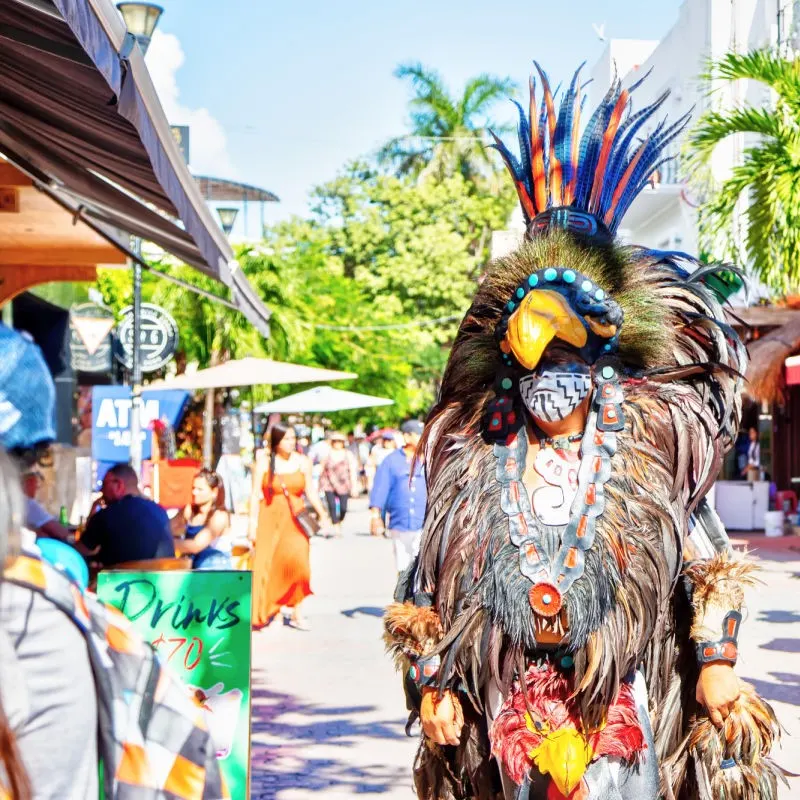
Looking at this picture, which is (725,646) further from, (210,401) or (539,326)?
(210,401)

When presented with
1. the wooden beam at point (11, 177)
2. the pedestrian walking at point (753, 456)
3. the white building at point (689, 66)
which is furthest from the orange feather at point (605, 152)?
the pedestrian walking at point (753, 456)

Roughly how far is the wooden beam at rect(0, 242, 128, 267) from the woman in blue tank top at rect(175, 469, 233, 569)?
2.06 meters

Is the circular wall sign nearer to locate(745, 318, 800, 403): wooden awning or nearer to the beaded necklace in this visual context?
locate(745, 318, 800, 403): wooden awning

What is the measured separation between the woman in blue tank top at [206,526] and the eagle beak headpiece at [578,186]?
489 cm

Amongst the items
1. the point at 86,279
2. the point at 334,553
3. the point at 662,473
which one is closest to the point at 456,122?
the point at 334,553

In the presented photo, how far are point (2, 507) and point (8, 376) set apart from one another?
173mm

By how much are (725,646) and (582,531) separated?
50 cm

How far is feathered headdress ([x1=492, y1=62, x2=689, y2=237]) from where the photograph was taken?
4.02 m

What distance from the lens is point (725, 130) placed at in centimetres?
1384

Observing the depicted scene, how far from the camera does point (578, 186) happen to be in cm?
405

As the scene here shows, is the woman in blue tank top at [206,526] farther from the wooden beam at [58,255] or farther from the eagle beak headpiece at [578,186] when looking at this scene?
the eagle beak headpiece at [578,186]

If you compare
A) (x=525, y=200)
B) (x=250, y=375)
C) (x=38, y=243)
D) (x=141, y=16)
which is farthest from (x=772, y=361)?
(x=525, y=200)

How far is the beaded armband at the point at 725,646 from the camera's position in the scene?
11.5ft

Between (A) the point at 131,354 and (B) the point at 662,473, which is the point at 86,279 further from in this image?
(B) the point at 662,473
